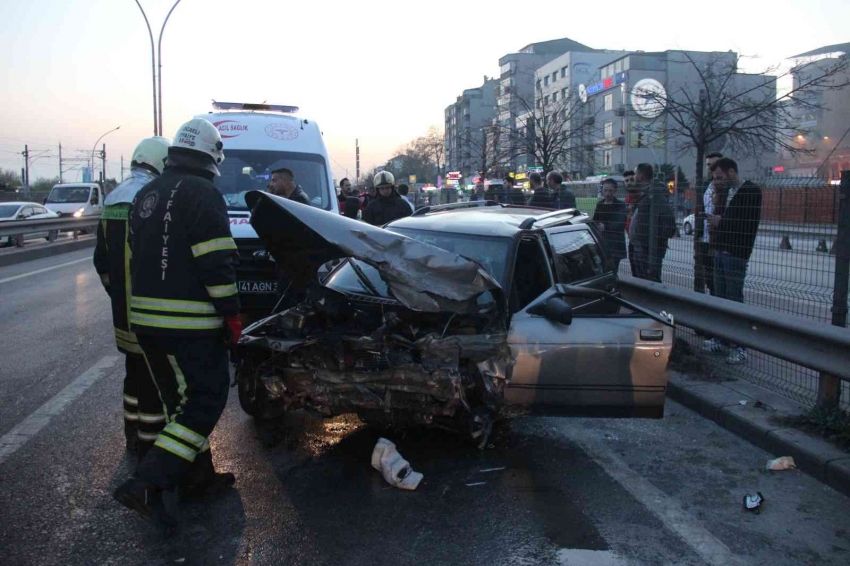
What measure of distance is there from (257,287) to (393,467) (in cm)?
437

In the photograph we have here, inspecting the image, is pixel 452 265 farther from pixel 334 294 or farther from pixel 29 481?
pixel 29 481

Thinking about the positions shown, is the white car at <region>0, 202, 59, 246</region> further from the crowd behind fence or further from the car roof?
the crowd behind fence

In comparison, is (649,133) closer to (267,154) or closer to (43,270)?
(43,270)

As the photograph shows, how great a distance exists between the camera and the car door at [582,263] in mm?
5723

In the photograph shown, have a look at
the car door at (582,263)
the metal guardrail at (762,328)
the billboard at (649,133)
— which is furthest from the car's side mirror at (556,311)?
the billboard at (649,133)

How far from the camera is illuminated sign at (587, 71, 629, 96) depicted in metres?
66.2

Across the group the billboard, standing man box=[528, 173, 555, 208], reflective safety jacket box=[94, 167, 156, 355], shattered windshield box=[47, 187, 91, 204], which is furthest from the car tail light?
shattered windshield box=[47, 187, 91, 204]

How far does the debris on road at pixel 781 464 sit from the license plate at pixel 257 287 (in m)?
5.34

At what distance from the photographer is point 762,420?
204 inches

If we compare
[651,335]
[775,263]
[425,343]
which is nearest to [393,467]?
[425,343]

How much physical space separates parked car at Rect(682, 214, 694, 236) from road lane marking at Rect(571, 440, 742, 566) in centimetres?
346

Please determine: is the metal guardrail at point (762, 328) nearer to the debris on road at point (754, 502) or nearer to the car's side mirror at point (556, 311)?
the debris on road at point (754, 502)

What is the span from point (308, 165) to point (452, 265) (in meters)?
5.83

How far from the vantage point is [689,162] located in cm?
6388
